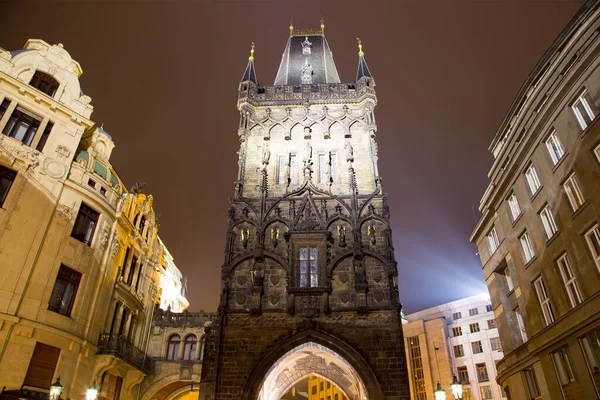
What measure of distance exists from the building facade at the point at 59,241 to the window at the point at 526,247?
70.0 ft

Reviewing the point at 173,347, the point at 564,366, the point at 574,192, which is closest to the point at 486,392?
the point at 173,347

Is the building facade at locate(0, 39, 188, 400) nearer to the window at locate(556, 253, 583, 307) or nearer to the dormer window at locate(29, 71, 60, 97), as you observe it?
the dormer window at locate(29, 71, 60, 97)

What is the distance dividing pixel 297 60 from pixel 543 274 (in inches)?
1064

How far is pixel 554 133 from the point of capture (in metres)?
16.9

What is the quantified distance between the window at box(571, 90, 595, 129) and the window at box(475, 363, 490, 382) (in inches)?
1837

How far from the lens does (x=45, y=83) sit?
922 inches

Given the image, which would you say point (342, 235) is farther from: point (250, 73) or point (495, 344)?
point (495, 344)

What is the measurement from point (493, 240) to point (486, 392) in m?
35.8

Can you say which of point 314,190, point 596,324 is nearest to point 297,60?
point 314,190

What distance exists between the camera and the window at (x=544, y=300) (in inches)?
693

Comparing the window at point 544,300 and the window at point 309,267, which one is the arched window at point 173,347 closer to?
the window at point 309,267

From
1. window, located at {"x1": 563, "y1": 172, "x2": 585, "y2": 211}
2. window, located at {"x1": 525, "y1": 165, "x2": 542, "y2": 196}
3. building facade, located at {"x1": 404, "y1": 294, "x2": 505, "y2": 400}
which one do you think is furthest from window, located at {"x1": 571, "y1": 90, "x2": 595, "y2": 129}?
building facade, located at {"x1": 404, "y1": 294, "x2": 505, "y2": 400}

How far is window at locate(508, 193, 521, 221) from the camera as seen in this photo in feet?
67.5

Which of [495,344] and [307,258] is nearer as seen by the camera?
[307,258]
